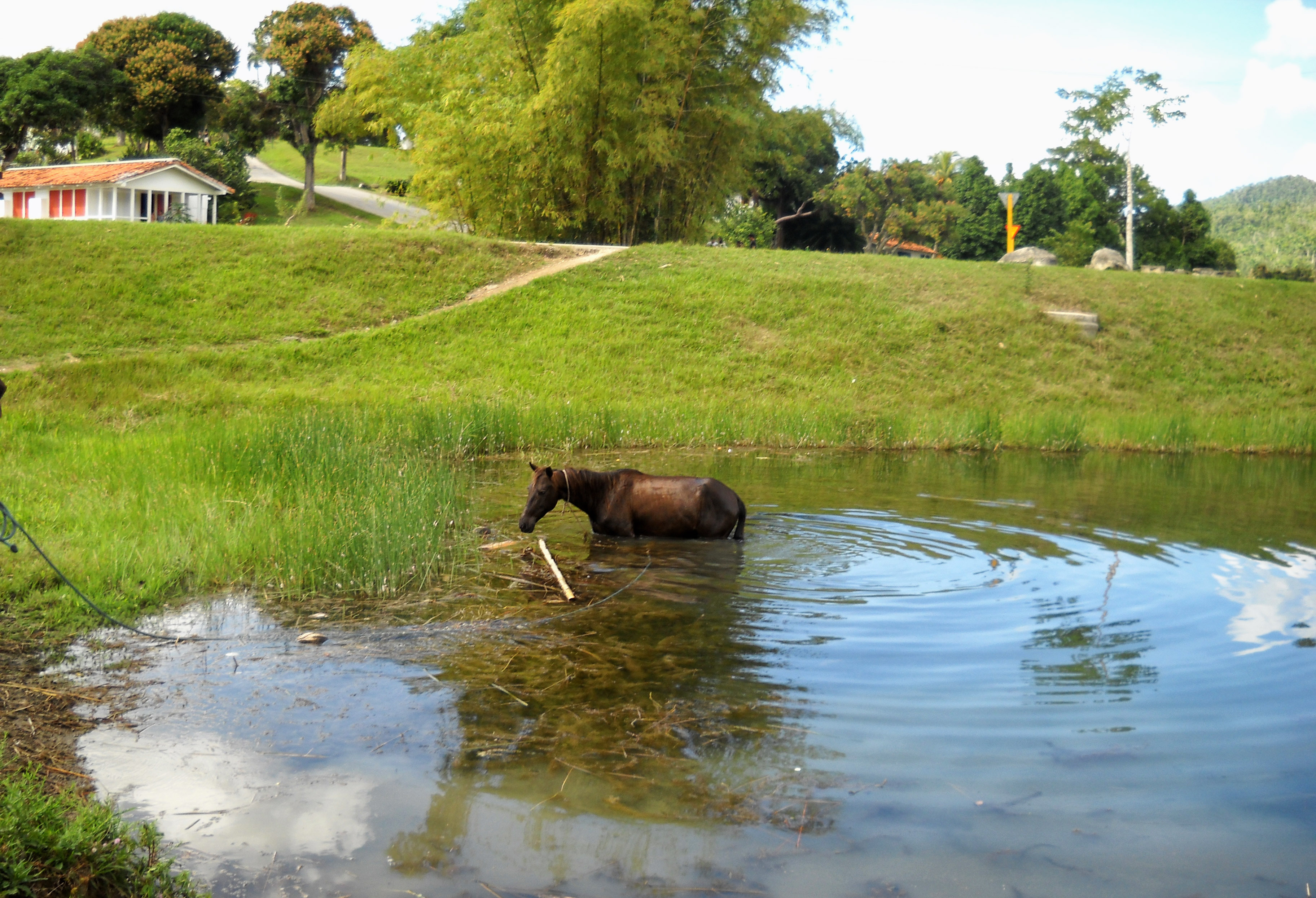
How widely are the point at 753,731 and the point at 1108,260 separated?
4096 cm

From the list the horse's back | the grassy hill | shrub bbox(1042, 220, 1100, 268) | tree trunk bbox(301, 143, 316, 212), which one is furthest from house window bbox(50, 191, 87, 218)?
the horse's back

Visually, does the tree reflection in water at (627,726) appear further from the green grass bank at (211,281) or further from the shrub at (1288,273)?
the shrub at (1288,273)

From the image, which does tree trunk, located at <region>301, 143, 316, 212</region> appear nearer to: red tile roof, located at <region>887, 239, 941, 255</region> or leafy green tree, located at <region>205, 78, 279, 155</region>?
leafy green tree, located at <region>205, 78, 279, 155</region>

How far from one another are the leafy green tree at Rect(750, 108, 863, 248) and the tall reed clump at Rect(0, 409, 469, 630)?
4089 centimetres

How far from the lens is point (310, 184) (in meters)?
57.2

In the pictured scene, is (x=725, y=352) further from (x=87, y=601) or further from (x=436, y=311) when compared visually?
(x=87, y=601)

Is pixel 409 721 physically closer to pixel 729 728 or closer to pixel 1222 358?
pixel 729 728

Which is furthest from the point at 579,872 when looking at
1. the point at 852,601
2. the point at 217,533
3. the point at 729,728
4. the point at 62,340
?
the point at 62,340

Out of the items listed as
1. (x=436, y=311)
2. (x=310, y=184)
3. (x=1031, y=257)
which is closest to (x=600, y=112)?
(x=436, y=311)

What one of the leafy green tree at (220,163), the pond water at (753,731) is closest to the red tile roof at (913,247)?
the leafy green tree at (220,163)

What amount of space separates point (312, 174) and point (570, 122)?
32453 mm

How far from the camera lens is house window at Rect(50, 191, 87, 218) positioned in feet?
156

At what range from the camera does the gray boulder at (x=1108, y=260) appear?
40594 millimetres

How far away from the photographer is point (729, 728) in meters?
5.62
